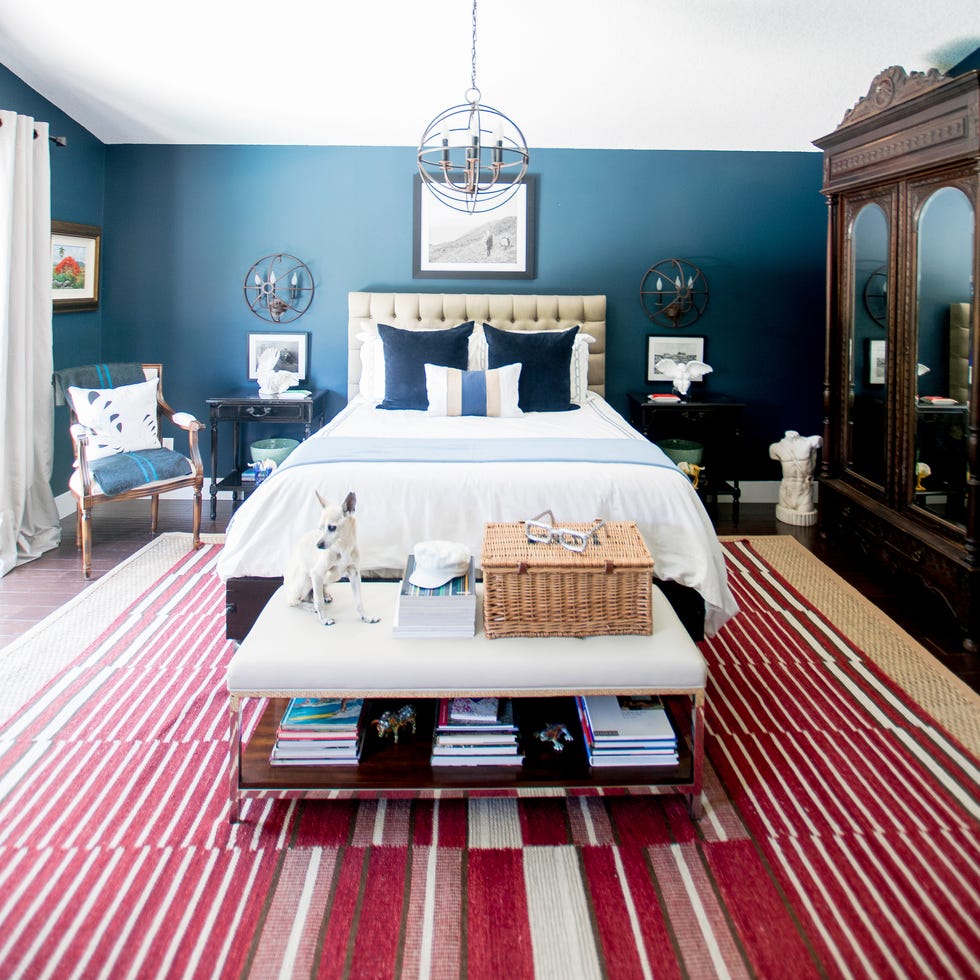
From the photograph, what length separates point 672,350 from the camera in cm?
551

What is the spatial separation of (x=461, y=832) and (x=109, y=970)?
2.76 ft

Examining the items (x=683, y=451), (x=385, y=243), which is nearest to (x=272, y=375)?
(x=385, y=243)

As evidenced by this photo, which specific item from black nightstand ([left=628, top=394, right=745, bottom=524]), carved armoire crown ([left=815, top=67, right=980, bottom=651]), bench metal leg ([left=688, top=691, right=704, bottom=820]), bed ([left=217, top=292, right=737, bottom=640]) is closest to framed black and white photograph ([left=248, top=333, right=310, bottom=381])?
bed ([left=217, top=292, right=737, bottom=640])

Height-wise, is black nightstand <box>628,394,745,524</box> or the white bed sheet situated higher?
black nightstand <box>628,394,745,524</box>

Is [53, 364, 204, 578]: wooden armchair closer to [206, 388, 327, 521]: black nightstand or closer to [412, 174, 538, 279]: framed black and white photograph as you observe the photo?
[206, 388, 327, 521]: black nightstand

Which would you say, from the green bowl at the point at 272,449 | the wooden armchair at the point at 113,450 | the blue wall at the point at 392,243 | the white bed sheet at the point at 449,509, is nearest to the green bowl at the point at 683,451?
the blue wall at the point at 392,243

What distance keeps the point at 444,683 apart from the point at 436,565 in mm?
373

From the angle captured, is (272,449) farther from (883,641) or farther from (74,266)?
(883,641)

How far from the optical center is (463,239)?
5.41 meters

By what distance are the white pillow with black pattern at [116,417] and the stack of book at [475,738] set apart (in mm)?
2712

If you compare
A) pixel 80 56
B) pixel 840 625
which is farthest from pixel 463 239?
pixel 840 625

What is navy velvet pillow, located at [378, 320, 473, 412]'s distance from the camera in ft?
15.2

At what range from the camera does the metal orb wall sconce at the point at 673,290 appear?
5434 millimetres

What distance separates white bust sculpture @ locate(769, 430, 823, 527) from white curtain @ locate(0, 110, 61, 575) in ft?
13.6
